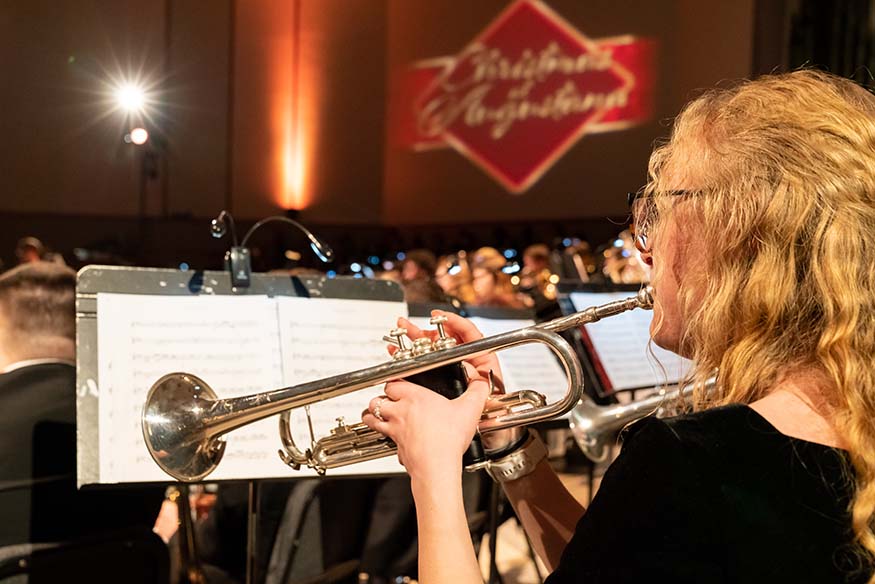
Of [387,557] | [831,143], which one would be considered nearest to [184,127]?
[387,557]

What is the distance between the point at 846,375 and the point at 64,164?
42.2 feet

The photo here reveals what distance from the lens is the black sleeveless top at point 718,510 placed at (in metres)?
1.08

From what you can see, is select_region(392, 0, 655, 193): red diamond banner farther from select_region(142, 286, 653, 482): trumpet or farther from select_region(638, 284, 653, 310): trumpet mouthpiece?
select_region(638, 284, 653, 310): trumpet mouthpiece

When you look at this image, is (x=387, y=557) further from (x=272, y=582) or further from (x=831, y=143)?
(x=831, y=143)

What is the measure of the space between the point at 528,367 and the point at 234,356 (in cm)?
124

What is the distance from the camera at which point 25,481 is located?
2.17m

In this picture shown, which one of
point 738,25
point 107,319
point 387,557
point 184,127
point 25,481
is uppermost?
point 738,25

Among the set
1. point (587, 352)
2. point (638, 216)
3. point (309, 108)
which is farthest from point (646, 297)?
point (309, 108)

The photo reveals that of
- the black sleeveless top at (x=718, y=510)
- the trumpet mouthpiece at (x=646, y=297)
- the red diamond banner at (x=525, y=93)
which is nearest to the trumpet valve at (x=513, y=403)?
the trumpet mouthpiece at (x=646, y=297)

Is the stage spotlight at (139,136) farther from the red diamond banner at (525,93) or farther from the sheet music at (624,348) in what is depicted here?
the sheet music at (624,348)

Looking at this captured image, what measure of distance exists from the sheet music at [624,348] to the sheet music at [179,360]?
1490 mm

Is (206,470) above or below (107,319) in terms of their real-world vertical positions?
below

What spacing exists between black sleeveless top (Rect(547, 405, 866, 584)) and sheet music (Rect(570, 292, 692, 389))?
6.66ft

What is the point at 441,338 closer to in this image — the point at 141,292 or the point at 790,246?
the point at 790,246
